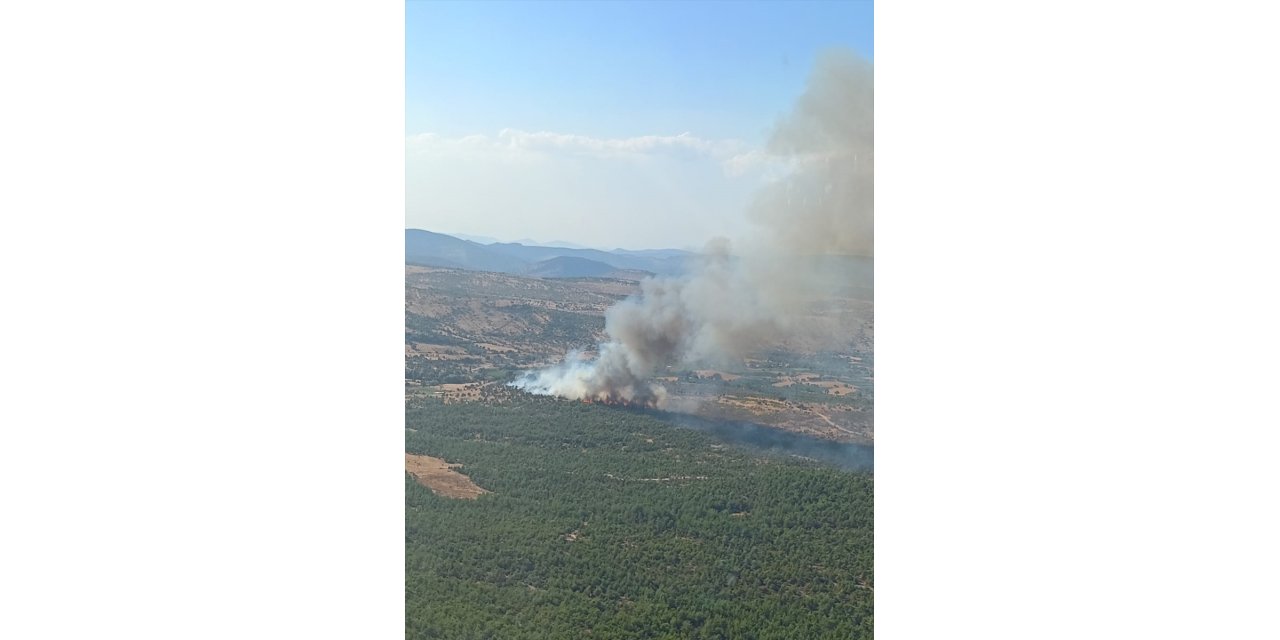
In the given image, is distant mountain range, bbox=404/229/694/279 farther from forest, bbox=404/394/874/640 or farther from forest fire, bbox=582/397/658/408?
forest, bbox=404/394/874/640

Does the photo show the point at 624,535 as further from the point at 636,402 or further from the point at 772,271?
the point at 772,271

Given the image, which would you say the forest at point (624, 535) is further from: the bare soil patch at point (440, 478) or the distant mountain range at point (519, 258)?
the distant mountain range at point (519, 258)

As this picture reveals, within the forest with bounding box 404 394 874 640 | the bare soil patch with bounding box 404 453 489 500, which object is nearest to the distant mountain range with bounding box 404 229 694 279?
the forest with bounding box 404 394 874 640

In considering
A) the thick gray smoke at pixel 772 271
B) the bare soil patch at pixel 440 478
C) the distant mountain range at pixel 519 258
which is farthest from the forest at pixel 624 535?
the distant mountain range at pixel 519 258

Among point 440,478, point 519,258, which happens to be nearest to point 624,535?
point 440,478
